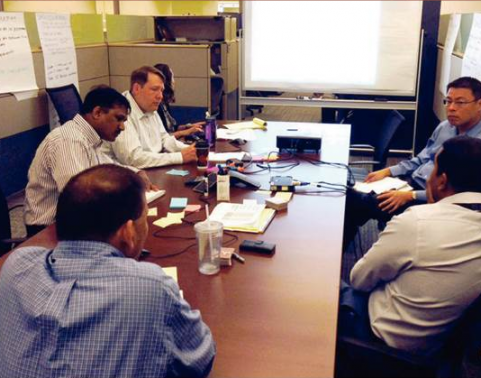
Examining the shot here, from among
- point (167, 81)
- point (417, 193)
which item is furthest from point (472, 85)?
point (167, 81)

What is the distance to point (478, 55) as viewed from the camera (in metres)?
3.66

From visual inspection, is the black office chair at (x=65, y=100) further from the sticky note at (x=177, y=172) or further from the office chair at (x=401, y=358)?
the office chair at (x=401, y=358)

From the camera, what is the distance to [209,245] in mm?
1671

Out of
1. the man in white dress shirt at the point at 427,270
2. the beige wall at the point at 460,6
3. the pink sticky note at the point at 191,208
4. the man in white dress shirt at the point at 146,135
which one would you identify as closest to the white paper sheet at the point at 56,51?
the man in white dress shirt at the point at 146,135

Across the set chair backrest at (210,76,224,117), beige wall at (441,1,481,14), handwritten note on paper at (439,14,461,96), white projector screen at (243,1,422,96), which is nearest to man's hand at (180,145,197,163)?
chair backrest at (210,76,224,117)

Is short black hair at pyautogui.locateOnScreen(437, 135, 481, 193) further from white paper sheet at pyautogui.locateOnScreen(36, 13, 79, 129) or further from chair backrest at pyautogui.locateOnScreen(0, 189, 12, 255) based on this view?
white paper sheet at pyautogui.locateOnScreen(36, 13, 79, 129)

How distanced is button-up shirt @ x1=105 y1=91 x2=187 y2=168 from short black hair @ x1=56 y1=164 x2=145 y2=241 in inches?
70.3

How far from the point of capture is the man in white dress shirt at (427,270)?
1.52 metres

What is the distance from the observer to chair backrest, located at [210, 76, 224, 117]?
523 cm

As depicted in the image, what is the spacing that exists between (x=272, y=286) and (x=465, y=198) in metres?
0.66

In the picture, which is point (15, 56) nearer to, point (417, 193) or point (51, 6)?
point (417, 193)

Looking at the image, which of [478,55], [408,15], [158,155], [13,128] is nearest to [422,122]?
[408,15]

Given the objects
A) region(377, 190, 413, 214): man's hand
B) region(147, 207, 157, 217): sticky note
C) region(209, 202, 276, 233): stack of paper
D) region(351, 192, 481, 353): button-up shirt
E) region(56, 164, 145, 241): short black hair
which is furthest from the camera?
region(377, 190, 413, 214): man's hand

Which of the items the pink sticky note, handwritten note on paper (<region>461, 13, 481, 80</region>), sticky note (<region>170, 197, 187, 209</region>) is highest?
handwritten note on paper (<region>461, 13, 481, 80</region>)
